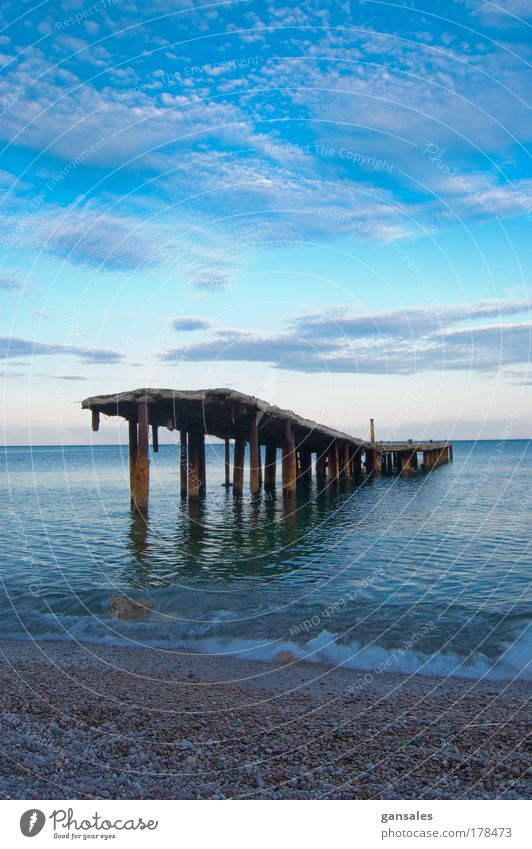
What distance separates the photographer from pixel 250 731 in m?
6.40

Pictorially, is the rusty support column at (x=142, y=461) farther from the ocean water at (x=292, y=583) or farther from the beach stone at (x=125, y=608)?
the beach stone at (x=125, y=608)

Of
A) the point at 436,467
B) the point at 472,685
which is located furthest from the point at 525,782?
the point at 436,467

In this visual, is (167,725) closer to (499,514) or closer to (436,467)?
(499,514)

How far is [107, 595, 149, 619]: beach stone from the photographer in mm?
11539

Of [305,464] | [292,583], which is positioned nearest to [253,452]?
[292,583]

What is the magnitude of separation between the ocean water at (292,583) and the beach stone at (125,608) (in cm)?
18

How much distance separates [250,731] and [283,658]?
2.95 m

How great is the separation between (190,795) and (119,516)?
21777 mm

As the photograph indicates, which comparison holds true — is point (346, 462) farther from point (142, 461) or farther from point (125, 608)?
point (125, 608)

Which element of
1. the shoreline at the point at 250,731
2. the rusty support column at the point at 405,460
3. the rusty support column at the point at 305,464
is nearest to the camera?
the shoreline at the point at 250,731

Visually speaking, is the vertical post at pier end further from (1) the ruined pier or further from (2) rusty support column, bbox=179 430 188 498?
(2) rusty support column, bbox=179 430 188 498

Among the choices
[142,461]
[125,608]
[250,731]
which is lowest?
[125,608]

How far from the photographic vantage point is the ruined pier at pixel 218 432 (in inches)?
779
